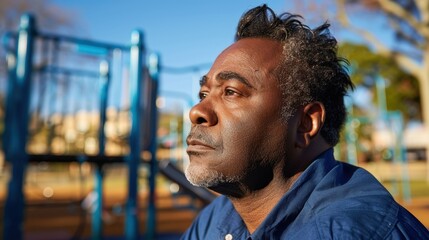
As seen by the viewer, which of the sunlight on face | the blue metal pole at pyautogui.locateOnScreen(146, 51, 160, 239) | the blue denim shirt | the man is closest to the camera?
the blue denim shirt

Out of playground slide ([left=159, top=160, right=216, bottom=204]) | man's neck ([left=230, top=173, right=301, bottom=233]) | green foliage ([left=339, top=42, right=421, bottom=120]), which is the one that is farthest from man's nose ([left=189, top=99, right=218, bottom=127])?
green foliage ([left=339, top=42, right=421, bottom=120])

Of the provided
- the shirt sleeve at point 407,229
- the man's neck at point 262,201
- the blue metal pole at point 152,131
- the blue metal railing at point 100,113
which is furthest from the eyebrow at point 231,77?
the blue metal pole at point 152,131

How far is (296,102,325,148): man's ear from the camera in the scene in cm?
128

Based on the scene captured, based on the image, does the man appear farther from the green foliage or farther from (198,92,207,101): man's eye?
the green foliage

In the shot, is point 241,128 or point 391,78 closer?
point 241,128

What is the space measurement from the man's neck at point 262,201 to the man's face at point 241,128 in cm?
2

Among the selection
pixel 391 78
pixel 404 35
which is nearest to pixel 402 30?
pixel 404 35

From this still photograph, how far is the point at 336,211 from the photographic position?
99 centimetres

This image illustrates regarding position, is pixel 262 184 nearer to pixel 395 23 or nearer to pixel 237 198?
pixel 237 198

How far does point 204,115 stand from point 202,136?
0.06 meters

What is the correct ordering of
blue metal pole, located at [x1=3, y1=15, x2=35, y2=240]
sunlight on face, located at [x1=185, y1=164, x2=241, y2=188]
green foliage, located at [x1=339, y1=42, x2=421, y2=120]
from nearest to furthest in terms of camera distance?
sunlight on face, located at [x1=185, y1=164, x2=241, y2=188]
blue metal pole, located at [x1=3, y1=15, x2=35, y2=240]
green foliage, located at [x1=339, y1=42, x2=421, y2=120]

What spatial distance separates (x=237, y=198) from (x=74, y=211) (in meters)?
11.3

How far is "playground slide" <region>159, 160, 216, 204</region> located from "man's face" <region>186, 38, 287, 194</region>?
4092mm

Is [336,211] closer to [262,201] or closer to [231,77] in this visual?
[262,201]
